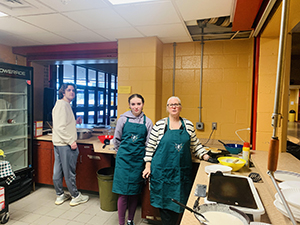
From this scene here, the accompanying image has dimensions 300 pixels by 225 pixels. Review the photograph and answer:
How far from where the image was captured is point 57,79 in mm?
5770

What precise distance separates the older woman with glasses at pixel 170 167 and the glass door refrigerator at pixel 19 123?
89.7 inches

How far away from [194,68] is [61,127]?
2238mm

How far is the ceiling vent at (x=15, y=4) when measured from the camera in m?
2.34

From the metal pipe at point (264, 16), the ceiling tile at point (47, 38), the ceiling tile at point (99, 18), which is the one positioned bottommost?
the metal pipe at point (264, 16)

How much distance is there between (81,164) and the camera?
3508 millimetres

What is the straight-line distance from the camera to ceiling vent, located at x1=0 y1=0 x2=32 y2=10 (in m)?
2.34

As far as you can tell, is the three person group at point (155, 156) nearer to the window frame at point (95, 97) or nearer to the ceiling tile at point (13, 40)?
the ceiling tile at point (13, 40)

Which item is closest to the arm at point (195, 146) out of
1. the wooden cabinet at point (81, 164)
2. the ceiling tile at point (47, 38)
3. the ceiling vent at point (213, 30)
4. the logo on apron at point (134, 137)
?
the logo on apron at point (134, 137)

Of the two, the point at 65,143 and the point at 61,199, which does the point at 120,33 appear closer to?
the point at 65,143

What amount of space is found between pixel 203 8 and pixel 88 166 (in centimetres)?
274

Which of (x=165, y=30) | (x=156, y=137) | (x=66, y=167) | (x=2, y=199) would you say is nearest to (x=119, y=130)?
(x=156, y=137)

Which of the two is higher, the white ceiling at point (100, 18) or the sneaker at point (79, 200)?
the white ceiling at point (100, 18)

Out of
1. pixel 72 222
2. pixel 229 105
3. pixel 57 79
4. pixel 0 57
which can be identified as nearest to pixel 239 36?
pixel 229 105

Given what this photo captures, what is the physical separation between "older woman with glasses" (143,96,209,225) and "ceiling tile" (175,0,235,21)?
3.29 ft
